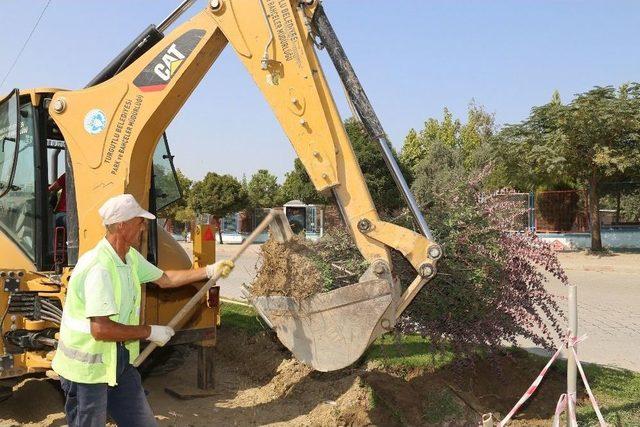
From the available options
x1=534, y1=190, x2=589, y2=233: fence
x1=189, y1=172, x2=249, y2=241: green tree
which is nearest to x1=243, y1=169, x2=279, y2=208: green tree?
x1=189, y1=172, x2=249, y2=241: green tree

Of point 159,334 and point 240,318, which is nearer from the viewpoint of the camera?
point 159,334

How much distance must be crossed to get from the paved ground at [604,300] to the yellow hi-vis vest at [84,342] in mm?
1616

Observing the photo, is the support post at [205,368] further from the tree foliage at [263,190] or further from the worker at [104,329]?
the tree foliage at [263,190]

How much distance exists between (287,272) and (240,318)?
17.2ft

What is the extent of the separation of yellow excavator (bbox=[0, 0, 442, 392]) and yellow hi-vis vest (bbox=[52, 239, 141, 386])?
1305 mm

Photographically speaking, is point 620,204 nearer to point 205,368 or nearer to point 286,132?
point 205,368

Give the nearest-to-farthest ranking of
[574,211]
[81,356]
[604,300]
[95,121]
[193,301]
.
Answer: [81,356], [193,301], [95,121], [604,300], [574,211]

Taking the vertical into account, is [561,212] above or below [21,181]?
below

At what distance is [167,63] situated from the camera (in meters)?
4.97

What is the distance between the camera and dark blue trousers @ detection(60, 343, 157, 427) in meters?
3.36

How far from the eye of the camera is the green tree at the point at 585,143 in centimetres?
2009

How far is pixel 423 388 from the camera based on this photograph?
5.68 metres

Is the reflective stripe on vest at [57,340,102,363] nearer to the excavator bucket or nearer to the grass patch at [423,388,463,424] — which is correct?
the excavator bucket

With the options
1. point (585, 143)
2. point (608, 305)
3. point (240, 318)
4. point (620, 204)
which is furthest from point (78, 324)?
point (620, 204)
